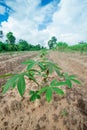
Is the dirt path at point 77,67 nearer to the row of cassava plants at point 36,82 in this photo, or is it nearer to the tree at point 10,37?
the row of cassava plants at point 36,82

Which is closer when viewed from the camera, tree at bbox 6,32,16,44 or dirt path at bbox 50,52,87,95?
dirt path at bbox 50,52,87,95

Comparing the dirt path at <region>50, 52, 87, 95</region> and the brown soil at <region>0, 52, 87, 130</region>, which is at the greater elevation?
the brown soil at <region>0, 52, 87, 130</region>

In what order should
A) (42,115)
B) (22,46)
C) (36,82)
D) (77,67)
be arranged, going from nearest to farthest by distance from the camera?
(36,82) → (42,115) → (77,67) → (22,46)

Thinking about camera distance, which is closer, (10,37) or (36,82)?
(36,82)

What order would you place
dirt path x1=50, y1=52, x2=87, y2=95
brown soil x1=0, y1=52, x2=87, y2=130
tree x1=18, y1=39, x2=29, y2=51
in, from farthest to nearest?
tree x1=18, y1=39, x2=29, y2=51
dirt path x1=50, y1=52, x2=87, y2=95
brown soil x1=0, y1=52, x2=87, y2=130

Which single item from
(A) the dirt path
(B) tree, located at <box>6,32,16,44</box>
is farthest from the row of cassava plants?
(B) tree, located at <box>6,32,16,44</box>

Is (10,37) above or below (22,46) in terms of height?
above

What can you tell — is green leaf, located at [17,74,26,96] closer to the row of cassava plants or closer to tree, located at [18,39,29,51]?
the row of cassava plants

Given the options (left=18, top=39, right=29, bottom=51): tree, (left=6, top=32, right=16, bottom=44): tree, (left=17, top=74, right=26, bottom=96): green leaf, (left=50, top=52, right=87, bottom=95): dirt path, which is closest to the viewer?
(left=17, top=74, right=26, bottom=96): green leaf

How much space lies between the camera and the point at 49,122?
1.86 m

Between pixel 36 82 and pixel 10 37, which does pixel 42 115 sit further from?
pixel 10 37

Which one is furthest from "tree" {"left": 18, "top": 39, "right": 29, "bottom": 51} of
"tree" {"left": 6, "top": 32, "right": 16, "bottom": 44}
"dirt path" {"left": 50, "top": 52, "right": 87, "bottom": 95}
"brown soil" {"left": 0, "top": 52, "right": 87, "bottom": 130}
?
"brown soil" {"left": 0, "top": 52, "right": 87, "bottom": 130}

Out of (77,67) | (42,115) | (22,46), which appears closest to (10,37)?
(22,46)

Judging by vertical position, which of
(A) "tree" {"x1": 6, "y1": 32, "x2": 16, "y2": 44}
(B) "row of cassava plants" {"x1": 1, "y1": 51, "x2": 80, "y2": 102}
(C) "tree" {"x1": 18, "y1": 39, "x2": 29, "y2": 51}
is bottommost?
(C) "tree" {"x1": 18, "y1": 39, "x2": 29, "y2": 51}
